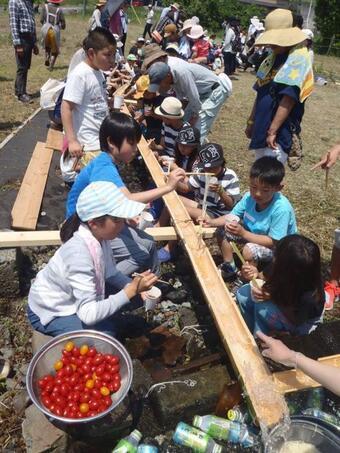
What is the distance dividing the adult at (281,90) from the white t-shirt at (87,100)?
1.65m

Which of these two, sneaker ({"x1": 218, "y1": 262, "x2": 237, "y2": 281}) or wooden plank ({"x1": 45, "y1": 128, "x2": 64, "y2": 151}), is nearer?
sneaker ({"x1": 218, "y1": 262, "x2": 237, "y2": 281})

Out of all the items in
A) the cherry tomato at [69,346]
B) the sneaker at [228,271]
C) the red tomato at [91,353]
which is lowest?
the sneaker at [228,271]

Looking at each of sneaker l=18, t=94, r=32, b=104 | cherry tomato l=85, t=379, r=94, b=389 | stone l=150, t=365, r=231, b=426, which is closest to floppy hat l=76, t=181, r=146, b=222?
cherry tomato l=85, t=379, r=94, b=389

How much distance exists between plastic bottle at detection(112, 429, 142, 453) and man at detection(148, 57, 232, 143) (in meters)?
3.88

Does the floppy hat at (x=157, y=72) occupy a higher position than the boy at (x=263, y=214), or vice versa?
the floppy hat at (x=157, y=72)

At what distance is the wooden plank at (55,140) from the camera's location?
19.6 ft

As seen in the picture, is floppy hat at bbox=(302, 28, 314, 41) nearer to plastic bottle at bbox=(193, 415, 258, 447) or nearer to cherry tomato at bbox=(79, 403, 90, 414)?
plastic bottle at bbox=(193, 415, 258, 447)

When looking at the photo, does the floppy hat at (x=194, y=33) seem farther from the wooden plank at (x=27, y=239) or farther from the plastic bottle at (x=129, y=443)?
the plastic bottle at (x=129, y=443)

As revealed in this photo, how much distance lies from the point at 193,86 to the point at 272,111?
4.68 feet

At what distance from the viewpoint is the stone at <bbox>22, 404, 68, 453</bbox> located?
92.0 inches

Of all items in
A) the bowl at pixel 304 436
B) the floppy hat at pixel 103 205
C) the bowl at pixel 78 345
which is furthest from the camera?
the floppy hat at pixel 103 205

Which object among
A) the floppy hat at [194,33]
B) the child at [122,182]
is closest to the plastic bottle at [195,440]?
the child at [122,182]

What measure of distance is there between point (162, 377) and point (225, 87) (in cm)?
415

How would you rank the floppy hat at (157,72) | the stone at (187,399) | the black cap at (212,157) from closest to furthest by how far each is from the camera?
the stone at (187,399) → the black cap at (212,157) → the floppy hat at (157,72)
